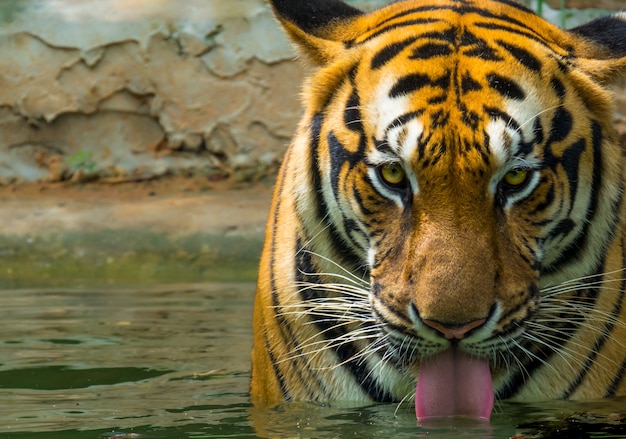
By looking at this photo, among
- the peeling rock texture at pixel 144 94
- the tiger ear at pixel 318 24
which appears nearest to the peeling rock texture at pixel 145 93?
the peeling rock texture at pixel 144 94

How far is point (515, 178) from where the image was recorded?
9.67 ft

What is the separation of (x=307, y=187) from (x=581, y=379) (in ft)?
3.01

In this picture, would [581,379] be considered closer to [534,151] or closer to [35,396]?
[534,151]

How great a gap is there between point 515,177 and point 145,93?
5793mm

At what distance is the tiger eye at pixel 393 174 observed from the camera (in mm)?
2994

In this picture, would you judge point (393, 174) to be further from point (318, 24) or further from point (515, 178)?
point (318, 24)

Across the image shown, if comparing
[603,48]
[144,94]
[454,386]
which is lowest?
[454,386]

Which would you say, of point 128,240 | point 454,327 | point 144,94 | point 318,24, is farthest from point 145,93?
point 454,327

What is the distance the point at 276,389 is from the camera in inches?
138

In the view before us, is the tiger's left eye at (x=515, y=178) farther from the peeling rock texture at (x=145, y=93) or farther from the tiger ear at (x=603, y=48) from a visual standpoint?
the peeling rock texture at (x=145, y=93)

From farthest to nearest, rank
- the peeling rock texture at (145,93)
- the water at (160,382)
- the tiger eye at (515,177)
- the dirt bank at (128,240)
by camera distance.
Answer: the peeling rock texture at (145,93) < the dirt bank at (128,240) < the water at (160,382) < the tiger eye at (515,177)

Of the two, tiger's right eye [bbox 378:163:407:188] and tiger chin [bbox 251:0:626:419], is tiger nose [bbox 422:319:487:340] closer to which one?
tiger chin [bbox 251:0:626:419]

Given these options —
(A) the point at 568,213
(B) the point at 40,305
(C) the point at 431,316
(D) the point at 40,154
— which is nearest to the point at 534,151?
(A) the point at 568,213

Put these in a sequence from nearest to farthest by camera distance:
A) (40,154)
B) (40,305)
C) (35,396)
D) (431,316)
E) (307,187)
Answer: (431,316), (307,187), (35,396), (40,305), (40,154)
